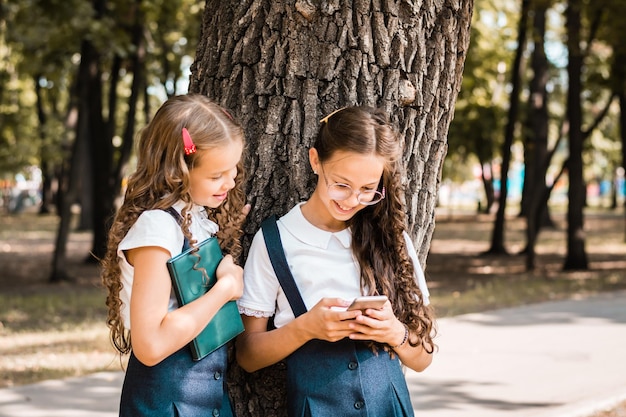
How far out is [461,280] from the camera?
1548 cm

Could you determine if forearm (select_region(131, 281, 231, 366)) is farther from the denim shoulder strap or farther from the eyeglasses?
the eyeglasses

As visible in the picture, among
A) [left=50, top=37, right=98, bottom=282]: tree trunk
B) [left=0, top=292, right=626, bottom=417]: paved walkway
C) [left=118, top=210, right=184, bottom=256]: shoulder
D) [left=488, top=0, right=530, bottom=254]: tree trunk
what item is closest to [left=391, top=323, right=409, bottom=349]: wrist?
[left=118, top=210, right=184, bottom=256]: shoulder

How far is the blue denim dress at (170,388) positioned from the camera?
261 cm

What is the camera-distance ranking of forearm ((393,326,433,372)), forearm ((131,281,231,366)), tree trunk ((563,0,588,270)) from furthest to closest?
tree trunk ((563,0,588,270)), forearm ((393,326,433,372)), forearm ((131,281,231,366))

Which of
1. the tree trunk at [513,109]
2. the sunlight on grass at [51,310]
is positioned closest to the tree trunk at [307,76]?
the sunlight on grass at [51,310]

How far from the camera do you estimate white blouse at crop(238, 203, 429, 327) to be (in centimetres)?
281

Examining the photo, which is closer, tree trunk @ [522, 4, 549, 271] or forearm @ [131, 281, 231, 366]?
forearm @ [131, 281, 231, 366]

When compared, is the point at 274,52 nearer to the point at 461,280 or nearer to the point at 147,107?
the point at 461,280

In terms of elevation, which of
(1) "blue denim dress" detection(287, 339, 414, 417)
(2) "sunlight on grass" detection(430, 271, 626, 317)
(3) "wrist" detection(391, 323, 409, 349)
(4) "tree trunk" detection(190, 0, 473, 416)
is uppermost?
(4) "tree trunk" detection(190, 0, 473, 416)

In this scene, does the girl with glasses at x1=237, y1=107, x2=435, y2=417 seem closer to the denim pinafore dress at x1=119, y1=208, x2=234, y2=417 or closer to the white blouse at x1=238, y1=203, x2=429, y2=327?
the white blouse at x1=238, y1=203, x2=429, y2=327

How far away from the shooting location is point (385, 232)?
2.88 metres

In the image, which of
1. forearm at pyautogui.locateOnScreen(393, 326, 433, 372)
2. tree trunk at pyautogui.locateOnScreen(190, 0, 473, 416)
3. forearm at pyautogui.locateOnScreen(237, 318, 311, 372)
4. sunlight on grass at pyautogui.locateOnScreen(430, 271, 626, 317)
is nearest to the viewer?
forearm at pyautogui.locateOnScreen(237, 318, 311, 372)

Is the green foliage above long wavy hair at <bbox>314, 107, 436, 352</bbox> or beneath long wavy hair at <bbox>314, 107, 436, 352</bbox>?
above

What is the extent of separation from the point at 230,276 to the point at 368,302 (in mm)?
424
